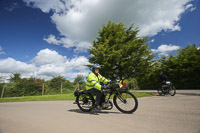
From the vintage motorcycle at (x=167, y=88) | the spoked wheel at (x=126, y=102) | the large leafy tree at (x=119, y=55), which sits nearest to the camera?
the spoked wheel at (x=126, y=102)

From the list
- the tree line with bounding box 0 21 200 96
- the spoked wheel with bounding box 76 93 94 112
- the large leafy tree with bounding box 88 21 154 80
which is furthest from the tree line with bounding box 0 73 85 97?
the spoked wheel with bounding box 76 93 94 112

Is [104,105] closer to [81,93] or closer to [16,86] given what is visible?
[81,93]

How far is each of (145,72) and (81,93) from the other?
443 inches

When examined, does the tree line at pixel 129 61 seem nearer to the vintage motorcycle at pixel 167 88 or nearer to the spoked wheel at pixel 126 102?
the vintage motorcycle at pixel 167 88

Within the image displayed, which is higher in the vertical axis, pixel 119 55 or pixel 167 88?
pixel 119 55

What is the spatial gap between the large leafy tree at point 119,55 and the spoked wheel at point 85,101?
302 inches

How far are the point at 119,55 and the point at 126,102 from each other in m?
8.55

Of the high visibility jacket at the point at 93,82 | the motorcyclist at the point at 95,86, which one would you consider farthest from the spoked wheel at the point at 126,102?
the high visibility jacket at the point at 93,82

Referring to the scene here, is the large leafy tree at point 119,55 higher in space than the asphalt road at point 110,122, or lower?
higher

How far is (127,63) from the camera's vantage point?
1226 cm

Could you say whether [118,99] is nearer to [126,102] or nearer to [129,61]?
[126,102]

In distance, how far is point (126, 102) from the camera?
3582 millimetres

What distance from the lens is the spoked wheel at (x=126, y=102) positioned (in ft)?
11.3

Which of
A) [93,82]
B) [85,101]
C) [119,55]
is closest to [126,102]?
[93,82]
